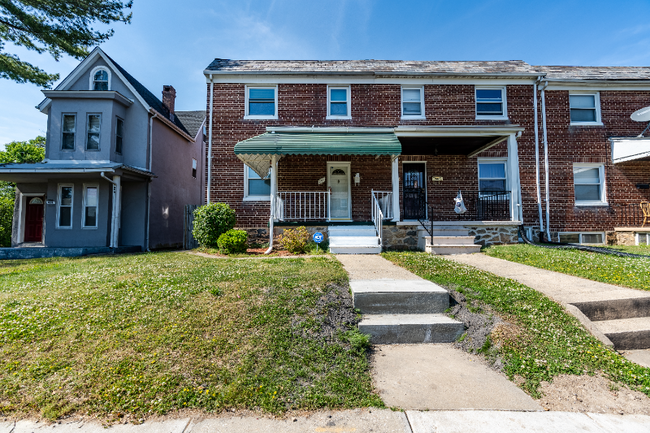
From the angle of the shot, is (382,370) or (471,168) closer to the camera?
(382,370)

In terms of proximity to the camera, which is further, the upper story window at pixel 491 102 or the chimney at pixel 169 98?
the chimney at pixel 169 98

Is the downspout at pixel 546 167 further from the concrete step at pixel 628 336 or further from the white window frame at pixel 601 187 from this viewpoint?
the concrete step at pixel 628 336

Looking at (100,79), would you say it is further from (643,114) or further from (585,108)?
(643,114)

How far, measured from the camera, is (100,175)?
1185 centimetres

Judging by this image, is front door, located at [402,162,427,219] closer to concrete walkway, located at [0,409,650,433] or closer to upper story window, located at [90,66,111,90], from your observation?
concrete walkway, located at [0,409,650,433]

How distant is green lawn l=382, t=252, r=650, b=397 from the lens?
294 cm

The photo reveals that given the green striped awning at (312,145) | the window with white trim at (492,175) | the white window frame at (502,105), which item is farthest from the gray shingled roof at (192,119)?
the window with white trim at (492,175)

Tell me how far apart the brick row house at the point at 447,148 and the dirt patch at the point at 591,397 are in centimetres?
938

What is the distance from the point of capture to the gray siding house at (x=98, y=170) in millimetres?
12391

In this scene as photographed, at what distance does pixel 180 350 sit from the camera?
118 inches

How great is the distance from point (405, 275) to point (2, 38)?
1789 centimetres

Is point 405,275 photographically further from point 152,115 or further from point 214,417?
Result: point 152,115

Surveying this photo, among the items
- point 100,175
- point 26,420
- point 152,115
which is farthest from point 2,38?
point 26,420

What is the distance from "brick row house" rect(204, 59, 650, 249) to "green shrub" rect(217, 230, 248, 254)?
2202 mm
